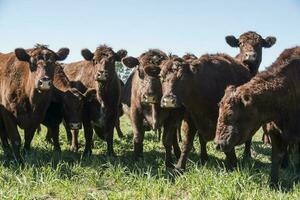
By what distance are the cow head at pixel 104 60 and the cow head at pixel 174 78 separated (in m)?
2.17

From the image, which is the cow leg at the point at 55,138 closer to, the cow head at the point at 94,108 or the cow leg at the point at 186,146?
the cow head at the point at 94,108

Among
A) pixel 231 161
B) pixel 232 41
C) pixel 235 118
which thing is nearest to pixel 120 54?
pixel 232 41

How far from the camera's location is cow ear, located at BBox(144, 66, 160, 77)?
839cm

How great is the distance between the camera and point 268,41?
35.9ft

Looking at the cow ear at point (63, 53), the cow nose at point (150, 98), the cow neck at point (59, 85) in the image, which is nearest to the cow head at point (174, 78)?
the cow nose at point (150, 98)

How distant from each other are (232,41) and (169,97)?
4.19 metres

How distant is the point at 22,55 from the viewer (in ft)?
30.4

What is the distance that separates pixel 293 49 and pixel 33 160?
5175mm

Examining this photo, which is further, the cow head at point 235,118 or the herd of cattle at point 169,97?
the herd of cattle at point 169,97

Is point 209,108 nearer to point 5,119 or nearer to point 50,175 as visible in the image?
point 50,175

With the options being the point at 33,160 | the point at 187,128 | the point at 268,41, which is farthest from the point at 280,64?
the point at 33,160

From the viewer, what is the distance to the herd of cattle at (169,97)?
6.96m

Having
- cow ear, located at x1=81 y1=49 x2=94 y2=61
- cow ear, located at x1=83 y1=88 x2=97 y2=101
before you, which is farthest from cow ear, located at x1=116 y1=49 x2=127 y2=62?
cow ear, located at x1=83 y1=88 x2=97 y2=101

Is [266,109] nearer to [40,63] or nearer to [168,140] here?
[168,140]
